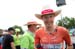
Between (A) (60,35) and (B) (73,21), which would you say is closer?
(A) (60,35)

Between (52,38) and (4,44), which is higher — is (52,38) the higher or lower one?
the higher one

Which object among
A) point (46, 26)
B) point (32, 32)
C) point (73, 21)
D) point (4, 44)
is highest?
point (46, 26)

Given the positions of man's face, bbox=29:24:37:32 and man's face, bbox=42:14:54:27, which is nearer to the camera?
man's face, bbox=42:14:54:27

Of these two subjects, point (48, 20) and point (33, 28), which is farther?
point (33, 28)

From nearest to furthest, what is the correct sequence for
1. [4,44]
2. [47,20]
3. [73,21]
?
[47,20] < [4,44] < [73,21]

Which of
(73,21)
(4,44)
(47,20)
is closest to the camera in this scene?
(47,20)

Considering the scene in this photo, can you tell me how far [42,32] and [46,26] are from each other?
203 millimetres

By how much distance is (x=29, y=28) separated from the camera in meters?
7.26

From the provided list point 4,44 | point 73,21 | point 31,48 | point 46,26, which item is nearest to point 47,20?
point 46,26

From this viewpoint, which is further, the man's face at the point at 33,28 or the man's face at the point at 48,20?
the man's face at the point at 33,28

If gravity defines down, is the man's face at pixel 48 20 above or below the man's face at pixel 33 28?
above

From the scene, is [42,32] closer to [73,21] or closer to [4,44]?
[4,44]

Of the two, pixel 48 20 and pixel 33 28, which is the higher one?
pixel 48 20

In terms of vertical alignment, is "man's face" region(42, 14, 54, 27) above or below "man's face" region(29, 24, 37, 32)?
above
